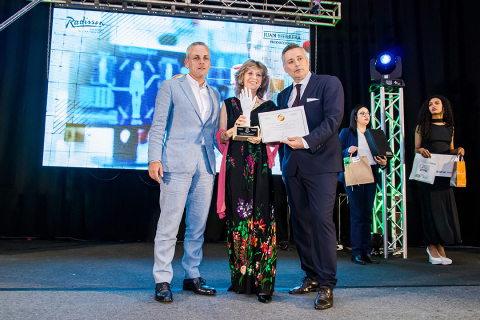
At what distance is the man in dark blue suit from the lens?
212 centimetres

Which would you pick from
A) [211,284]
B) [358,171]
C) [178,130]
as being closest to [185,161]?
[178,130]

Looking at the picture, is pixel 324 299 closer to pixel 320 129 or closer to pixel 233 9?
pixel 320 129

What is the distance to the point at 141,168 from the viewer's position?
4770 mm

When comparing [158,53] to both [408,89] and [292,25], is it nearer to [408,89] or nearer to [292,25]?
[292,25]

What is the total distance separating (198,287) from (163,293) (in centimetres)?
26

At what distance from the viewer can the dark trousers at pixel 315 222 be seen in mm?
2117

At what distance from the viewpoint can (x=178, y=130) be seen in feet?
7.49

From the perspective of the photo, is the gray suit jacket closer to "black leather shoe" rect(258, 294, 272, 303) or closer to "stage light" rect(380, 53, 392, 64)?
"black leather shoe" rect(258, 294, 272, 303)

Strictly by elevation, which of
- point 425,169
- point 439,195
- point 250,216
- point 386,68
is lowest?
point 250,216

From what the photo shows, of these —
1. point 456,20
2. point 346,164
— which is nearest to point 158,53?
point 346,164

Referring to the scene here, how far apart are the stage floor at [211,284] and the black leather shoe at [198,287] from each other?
0.05m

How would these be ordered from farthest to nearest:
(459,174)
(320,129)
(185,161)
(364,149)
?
(364,149) → (459,174) → (185,161) → (320,129)

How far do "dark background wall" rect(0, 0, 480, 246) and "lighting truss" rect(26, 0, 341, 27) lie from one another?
36cm

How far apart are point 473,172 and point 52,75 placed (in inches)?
251
